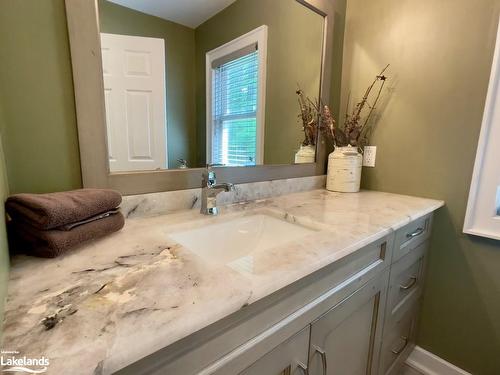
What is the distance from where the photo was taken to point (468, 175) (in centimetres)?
113

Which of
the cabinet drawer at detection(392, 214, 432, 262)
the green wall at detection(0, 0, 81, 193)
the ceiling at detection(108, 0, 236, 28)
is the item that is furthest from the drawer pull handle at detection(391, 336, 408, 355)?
the ceiling at detection(108, 0, 236, 28)

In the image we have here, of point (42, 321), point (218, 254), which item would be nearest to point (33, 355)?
point (42, 321)

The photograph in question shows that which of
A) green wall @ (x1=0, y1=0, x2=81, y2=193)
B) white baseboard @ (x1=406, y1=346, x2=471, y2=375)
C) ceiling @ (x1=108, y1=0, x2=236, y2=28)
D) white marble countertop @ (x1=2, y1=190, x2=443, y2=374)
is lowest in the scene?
white baseboard @ (x1=406, y1=346, x2=471, y2=375)

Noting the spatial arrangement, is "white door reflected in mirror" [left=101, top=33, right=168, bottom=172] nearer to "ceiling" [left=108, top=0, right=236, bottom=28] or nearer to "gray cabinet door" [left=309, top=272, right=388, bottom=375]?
"ceiling" [left=108, top=0, right=236, bottom=28]

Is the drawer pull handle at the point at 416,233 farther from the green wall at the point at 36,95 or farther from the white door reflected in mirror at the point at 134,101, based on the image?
the green wall at the point at 36,95

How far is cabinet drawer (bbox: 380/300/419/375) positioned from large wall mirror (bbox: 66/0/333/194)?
84 cm

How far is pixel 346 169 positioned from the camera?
138 cm

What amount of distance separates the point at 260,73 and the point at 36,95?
887mm

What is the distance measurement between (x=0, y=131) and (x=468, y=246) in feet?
5.87

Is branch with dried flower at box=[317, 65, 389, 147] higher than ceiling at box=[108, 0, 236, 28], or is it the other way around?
ceiling at box=[108, 0, 236, 28]

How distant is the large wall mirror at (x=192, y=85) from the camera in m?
0.76

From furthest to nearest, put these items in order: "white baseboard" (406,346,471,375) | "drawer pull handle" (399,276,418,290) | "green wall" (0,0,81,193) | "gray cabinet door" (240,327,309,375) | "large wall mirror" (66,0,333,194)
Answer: "white baseboard" (406,346,471,375), "drawer pull handle" (399,276,418,290), "large wall mirror" (66,0,333,194), "green wall" (0,0,81,193), "gray cabinet door" (240,327,309,375)

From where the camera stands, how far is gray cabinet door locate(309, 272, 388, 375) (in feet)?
2.12

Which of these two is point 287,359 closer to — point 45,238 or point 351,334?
point 351,334
